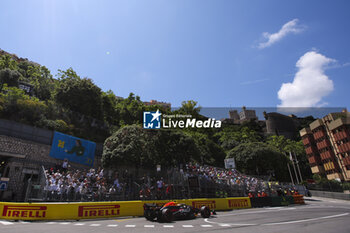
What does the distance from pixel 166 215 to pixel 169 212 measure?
0.28 meters

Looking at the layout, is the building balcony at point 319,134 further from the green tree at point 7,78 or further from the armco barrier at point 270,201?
the green tree at point 7,78

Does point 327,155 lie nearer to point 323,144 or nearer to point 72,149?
point 323,144

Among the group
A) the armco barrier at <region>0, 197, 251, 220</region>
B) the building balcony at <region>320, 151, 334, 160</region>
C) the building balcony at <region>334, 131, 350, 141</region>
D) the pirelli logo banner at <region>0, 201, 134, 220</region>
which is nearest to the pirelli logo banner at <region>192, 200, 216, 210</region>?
the armco barrier at <region>0, 197, 251, 220</region>

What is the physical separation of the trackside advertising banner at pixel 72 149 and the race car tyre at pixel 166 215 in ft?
56.4

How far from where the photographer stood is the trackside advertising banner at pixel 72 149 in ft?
75.6

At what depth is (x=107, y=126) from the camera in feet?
113

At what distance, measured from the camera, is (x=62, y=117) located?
28.8 meters

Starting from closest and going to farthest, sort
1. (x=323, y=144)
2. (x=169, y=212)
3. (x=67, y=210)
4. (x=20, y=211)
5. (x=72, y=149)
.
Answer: (x=20, y=211) < (x=169, y=212) < (x=67, y=210) < (x=72, y=149) < (x=323, y=144)

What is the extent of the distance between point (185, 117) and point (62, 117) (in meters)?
28.9

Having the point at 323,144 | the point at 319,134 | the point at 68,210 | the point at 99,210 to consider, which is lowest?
the point at 99,210

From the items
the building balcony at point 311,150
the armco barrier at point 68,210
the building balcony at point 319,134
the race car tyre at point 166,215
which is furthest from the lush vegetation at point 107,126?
the building balcony at point 319,134

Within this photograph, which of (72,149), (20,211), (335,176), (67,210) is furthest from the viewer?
(335,176)

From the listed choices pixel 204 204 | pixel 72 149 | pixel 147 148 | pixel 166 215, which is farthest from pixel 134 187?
pixel 72 149

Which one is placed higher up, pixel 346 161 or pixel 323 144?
pixel 323 144
